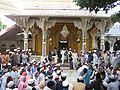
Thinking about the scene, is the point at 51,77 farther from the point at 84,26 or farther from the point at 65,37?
the point at 65,37

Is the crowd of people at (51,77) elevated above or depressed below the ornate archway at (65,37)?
below

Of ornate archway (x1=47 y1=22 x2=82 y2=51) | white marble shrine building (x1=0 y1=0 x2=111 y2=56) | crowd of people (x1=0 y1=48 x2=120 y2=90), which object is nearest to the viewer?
crowd of people (x1=0 y1=48 x2=120 y2=90)

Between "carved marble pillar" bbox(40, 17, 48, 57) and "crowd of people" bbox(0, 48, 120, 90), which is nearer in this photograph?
"crowd of people" bbox(0, 48, 120, 90)

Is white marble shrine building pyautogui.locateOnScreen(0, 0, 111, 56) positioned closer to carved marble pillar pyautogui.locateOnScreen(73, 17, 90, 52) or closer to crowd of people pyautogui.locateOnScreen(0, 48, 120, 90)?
carved marble pillar pyautogui.locateOnScreen(73, 17, 90, 52)

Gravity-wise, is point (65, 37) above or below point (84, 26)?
below

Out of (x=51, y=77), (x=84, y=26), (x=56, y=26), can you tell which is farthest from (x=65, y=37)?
(x=51, y=77)

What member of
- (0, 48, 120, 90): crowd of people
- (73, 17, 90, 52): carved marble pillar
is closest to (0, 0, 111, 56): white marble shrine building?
(73, 17, 90, 52): carved marble pillar

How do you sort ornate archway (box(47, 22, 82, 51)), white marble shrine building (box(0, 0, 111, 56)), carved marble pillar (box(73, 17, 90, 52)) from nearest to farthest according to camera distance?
carved marble pillar (box(73, 17, 90, 52)), white marble shrine building (box(0, 0, 111, 56)), ornate archway (box(47, 22, 82, 51))

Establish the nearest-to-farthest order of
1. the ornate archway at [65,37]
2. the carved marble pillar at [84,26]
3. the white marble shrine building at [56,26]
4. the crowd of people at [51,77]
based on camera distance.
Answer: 1. the crowd of people at [51,77]
2. the carved marble pillar at [84,26]
3. the white marble shrine building at [56,26]
4. the ornate archway at [65,37]

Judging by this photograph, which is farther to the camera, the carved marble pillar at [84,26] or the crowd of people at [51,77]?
the carved marble pillar at [84,26]

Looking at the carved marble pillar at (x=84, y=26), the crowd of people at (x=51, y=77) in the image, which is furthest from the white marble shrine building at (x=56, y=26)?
the crowd of people at (x=51, y=77)

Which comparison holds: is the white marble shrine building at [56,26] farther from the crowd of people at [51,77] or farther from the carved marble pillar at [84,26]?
the crowd of people at [51,77]

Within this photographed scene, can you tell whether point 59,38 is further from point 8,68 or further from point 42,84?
point 42,84

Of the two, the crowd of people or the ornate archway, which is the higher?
the ornate archway
